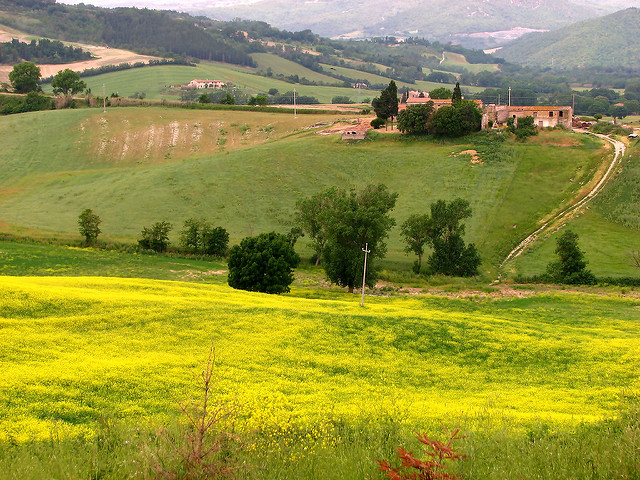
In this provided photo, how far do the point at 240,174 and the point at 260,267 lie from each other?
4612 cm

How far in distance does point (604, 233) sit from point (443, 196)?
2130cm

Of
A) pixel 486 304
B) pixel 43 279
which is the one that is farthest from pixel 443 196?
pixel 43 279

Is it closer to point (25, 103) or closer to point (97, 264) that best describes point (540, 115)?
point (97, 264)

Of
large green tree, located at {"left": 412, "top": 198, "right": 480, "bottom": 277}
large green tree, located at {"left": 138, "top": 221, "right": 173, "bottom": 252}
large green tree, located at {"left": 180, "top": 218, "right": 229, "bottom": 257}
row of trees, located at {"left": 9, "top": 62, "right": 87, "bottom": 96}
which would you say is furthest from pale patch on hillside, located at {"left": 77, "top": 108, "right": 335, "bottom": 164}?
large green tree, located at {"left": 412, "top": 198, "right": 480, "bottom": 277}

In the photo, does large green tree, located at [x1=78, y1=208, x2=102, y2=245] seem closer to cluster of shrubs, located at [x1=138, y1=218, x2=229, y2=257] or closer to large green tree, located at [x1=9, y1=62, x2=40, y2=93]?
cluster of shrubs, located at [x1=138, y1=218, x2=229, y2=257]

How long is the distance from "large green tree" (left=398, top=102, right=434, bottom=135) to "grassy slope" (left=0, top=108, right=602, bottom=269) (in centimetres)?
306

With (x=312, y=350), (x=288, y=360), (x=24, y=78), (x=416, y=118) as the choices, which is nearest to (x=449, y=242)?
(x=312, y=350)

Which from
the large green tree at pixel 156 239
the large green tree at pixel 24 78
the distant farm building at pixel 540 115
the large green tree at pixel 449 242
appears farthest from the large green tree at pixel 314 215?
the large green tree at pixel 24 78

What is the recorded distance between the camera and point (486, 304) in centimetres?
4512

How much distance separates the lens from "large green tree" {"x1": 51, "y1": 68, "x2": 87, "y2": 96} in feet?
452

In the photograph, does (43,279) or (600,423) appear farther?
(43,279)

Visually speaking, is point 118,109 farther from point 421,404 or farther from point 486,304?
point 421,404

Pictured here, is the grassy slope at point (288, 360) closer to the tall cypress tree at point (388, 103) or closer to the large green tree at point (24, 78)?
the tall cypress tree at point (388, 103)

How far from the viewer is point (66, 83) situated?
13775cm
